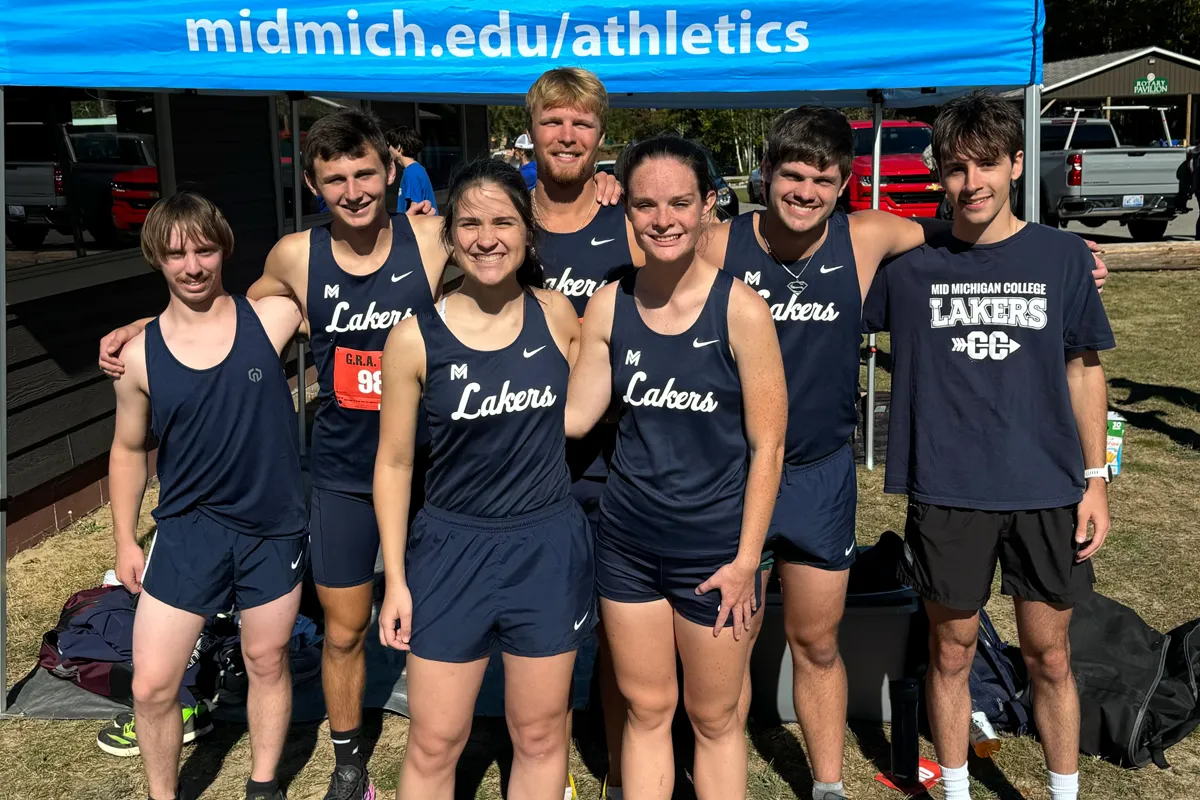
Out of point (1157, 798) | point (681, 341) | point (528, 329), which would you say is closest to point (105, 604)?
point (528, 329)

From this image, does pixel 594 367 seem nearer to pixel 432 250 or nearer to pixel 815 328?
pixel 815 328

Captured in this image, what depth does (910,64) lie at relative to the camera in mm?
3316

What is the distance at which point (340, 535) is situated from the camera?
3111 millimetres

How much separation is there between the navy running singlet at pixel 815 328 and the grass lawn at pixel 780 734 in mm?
1270

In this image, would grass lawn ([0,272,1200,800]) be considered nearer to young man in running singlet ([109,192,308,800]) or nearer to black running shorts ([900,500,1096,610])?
young man in running singlet ([109,192,308,800])

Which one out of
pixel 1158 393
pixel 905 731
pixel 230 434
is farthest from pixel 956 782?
pixel 1158 393

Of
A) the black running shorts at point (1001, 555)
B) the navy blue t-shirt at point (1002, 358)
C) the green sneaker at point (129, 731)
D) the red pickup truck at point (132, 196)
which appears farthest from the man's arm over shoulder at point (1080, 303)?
the red pickup truck at point (132, 196)

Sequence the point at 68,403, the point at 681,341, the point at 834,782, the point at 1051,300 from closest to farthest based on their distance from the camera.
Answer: the point at 681,341 → the point at 1051,300 → the point at 834,782 → the point at 68,403

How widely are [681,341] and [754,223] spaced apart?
2.12 feet

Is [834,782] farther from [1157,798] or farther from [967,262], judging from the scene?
[967,262]

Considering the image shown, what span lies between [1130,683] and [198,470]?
118 inches

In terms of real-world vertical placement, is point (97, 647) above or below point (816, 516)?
below

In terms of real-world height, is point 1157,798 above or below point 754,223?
below

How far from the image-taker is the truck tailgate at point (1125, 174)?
1675 cm
